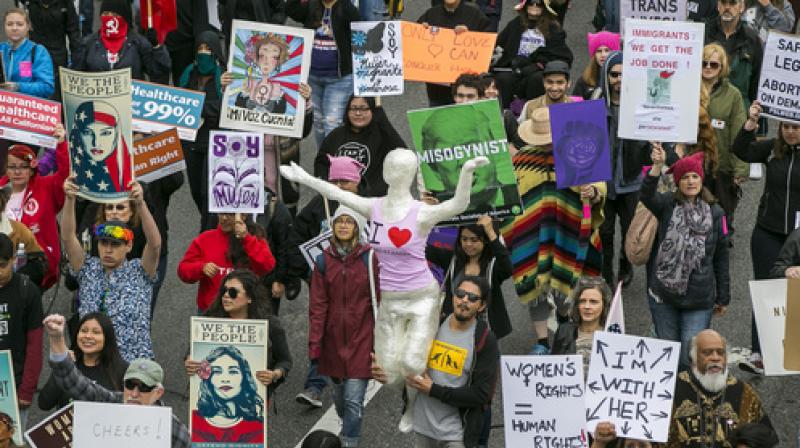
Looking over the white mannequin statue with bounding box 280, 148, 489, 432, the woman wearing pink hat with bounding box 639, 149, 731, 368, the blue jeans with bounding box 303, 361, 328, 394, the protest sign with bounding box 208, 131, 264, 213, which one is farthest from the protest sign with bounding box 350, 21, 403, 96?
the white mannequin statue with bounding box 280, 148, 489, 432

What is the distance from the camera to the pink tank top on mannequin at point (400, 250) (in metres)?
10.6

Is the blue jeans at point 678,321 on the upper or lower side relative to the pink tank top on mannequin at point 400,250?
lower

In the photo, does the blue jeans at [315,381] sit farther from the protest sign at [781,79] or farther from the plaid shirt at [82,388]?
the protest sign at [781,79]

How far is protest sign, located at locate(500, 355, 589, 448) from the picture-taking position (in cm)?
977

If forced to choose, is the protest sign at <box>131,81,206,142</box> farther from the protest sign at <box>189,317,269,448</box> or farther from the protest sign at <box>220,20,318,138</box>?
the protest sign at <box>189,317,269,448</box>

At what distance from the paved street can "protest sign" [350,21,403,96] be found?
68.0 inches

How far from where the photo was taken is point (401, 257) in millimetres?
10719

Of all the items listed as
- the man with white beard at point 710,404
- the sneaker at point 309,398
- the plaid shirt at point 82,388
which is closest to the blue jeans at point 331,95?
the sneaker at point 309,398

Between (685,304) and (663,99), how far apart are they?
1457 mm

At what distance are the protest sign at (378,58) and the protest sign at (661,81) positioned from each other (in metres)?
2.30

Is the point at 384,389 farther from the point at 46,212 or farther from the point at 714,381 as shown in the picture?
the point at 714,381

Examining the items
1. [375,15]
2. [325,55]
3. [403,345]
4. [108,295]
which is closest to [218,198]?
[108,295]

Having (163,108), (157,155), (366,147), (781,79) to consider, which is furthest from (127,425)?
(781,79)

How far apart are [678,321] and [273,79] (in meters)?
3.43
